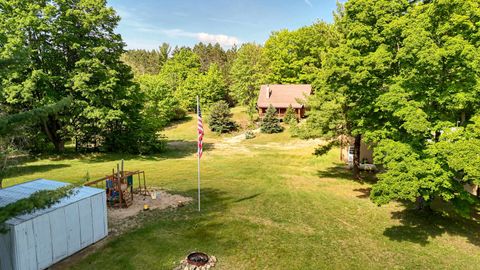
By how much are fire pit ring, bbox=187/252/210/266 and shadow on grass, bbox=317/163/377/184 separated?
55.2ft


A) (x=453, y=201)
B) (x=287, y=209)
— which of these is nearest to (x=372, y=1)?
(x=453, y=201)

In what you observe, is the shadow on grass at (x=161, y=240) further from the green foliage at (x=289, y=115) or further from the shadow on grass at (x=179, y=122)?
the shadow on grass at (x=179, y=122)

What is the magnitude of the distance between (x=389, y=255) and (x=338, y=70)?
423 inches

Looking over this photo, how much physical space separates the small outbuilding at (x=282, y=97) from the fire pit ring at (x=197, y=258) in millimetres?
Result: 42957

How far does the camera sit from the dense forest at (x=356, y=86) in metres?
14.0

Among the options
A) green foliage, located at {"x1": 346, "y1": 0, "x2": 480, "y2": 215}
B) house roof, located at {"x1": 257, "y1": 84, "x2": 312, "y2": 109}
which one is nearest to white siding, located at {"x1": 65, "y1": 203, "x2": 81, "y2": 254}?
green foliage, located at {"x1": 346, "y1": 0, "x2": 480, "y2": 215}

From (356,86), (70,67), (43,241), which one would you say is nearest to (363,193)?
(356,86)

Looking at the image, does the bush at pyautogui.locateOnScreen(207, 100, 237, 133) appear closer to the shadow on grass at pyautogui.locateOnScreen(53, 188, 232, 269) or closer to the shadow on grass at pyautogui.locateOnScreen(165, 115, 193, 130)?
the shadow on grass at pyautogui.locateOnScreen(165, 115, 193, 130)

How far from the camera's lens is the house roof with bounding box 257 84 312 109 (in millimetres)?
54969

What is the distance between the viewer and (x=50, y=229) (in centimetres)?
1225

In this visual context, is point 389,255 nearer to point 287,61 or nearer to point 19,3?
point 19,3

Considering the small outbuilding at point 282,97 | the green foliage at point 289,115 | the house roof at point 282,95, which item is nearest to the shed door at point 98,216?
the green foliage at point 289,115

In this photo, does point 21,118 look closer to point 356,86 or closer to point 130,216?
point 130,216

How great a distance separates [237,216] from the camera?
1781 centimetres
